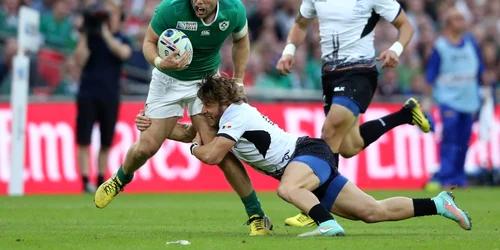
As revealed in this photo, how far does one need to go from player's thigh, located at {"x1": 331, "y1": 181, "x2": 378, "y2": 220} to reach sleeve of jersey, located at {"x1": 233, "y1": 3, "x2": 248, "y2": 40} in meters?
1.97

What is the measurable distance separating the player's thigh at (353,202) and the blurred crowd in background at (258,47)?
9374 millimetres

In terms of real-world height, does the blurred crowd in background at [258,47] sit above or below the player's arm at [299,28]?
below

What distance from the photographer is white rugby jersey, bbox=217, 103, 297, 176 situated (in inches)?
324

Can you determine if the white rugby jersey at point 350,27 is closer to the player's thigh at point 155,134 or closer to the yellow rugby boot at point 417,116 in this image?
the yellow rugby boot at point 417,116

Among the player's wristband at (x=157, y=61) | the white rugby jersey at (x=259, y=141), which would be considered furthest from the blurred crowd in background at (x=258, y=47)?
the white rugby jersey at (x=259, y=141)

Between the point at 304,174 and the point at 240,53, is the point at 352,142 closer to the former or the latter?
the point at 240,53

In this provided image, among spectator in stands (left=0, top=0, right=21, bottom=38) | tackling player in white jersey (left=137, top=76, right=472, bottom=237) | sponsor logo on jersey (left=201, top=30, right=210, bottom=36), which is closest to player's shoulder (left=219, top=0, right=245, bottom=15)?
sponsor logo on jersey (left=201, top=30, right=210, bottom=36)

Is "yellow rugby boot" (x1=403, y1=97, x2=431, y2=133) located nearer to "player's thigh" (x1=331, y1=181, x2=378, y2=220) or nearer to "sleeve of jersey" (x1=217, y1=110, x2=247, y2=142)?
"player's thigh" (x1=331, y1=181, x2=378, y2=220)

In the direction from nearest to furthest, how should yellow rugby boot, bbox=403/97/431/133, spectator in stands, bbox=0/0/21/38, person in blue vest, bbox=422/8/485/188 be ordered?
yellow rugby boot, bbox=403/97/431/133 → person in blue vest, bbox=422/8/485/188 → spectator in stands, bbox=0/0/21/38

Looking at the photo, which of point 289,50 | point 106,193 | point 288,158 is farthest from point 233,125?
point 289,50

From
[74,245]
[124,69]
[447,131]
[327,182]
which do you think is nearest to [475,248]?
[327,182]

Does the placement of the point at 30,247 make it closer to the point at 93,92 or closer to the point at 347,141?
the point at 347,141

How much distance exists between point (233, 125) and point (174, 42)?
106 cm

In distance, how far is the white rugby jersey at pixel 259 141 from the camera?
8.23 meters
